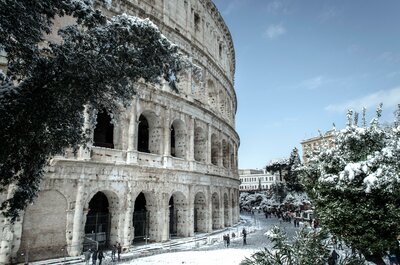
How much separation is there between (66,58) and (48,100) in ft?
3.15

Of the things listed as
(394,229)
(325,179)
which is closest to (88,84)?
(325,179)

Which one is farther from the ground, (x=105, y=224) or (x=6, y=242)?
(x=105, y=224)

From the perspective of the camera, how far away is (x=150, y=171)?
16438 mm

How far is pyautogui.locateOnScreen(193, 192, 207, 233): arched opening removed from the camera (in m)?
20.4

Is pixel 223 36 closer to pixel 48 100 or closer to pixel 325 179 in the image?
pixel 325 179

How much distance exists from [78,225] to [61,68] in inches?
349

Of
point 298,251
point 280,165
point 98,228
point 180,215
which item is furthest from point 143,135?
point 280,165

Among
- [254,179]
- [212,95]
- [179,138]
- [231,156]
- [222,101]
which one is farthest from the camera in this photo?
[254,179]

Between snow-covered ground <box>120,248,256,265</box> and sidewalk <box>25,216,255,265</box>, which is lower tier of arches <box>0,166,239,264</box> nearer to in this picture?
sidewalk <box>25,216,255,265</box>

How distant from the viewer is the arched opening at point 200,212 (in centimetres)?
2036

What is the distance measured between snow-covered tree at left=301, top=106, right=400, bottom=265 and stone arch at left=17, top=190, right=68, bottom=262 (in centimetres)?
1014

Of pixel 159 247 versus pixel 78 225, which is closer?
pixel 78 225

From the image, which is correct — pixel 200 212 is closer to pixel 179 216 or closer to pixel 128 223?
pixel 179 216

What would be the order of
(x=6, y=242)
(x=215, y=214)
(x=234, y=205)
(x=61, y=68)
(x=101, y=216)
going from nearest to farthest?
(x=61, y=68), (x=6, y=242), (x=101, y=216), (x=215, y=214), (x=234, y=205)
